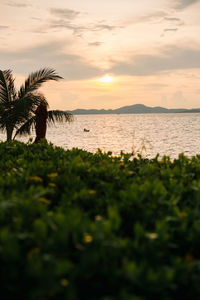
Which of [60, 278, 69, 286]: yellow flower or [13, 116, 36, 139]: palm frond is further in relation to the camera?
[13, 116, 36, 139]: palm frond

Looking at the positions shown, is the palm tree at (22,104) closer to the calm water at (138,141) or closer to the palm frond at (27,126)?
the palm frond at (27,126)

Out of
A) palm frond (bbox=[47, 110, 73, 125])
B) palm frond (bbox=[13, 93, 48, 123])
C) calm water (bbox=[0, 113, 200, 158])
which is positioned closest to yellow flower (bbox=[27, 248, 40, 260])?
calm water (bbox=[0, 113, 200, 158])

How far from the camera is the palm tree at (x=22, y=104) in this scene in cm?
1503

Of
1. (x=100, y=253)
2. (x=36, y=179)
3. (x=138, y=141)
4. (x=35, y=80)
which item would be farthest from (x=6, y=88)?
(x=138, y=141)

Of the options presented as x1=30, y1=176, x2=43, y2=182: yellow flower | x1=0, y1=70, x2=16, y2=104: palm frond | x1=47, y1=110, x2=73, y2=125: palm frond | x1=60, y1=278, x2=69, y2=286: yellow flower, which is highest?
x1=0, y1=70, x2=16, y2=104: palm frond

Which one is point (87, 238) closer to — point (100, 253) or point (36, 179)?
point (100, 253)

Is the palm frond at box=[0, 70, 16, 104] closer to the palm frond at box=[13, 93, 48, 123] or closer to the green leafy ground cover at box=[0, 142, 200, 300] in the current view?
the palm frond at box=[13, 93, 48, 123]

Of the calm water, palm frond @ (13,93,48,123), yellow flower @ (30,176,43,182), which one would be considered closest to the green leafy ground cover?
yellow flower @ (30,176,43,182)

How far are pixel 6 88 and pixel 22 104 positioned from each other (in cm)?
178

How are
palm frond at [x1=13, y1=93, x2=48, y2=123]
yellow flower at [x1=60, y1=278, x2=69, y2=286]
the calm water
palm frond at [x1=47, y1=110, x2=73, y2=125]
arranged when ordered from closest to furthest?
yellow flower at [x1=60, y1=278, x2=69, y2=286] < palm frond at [x1=13, y1=93, x2=48, y2=123] < palm frond at [x1=47, y1=110, x2=73, y2=125] < the calm water

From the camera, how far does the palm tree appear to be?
1503 centimetres

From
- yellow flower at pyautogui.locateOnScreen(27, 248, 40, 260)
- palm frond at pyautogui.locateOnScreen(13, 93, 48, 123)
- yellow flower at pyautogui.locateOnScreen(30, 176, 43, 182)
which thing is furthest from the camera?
palm frond at pyautogui.locateOnScreen(13, 93, 48, 123)

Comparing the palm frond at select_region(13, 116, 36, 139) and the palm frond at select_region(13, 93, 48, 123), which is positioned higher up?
the palm frond at select_region(13, 93, 48, 123)

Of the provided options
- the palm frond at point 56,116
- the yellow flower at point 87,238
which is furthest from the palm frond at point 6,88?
the yellow flower at point 87,238
